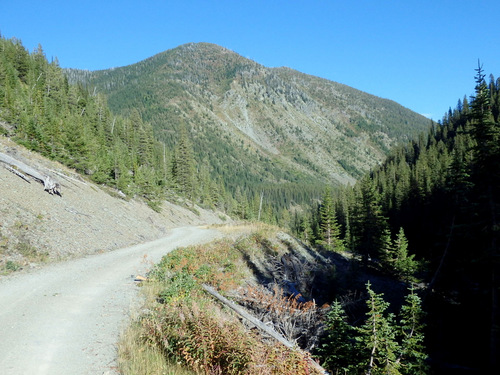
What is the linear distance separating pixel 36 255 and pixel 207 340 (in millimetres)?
10800

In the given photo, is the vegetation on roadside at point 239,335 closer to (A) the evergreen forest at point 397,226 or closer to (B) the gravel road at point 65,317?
(A) the evergreen forest at point 397,226

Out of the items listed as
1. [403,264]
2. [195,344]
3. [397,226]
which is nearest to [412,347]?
[195,344]

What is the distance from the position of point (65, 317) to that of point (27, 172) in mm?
16273

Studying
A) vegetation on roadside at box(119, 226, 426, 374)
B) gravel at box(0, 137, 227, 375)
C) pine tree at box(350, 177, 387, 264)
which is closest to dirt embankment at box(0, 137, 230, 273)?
gravel at box(0, 137, 227, 375)

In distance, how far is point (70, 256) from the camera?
45.1 ft

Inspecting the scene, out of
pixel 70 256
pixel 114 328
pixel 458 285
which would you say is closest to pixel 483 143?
pixel 458 285

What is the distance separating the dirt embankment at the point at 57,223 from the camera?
1226cm

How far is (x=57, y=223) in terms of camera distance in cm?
→ 1577

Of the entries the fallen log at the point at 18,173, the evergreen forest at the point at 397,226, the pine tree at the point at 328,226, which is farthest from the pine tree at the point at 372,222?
the fallen log at the point at 18,173

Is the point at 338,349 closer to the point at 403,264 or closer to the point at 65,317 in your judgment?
the point at 65,317

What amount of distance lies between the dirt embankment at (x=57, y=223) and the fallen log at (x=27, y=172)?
38 cm

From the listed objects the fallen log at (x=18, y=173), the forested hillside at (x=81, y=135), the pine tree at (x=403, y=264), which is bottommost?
the pine tree at (x=403, y=264)

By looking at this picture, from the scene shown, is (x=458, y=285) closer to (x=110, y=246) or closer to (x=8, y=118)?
(x=110, y=246)

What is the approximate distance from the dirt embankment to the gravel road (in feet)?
4.82
